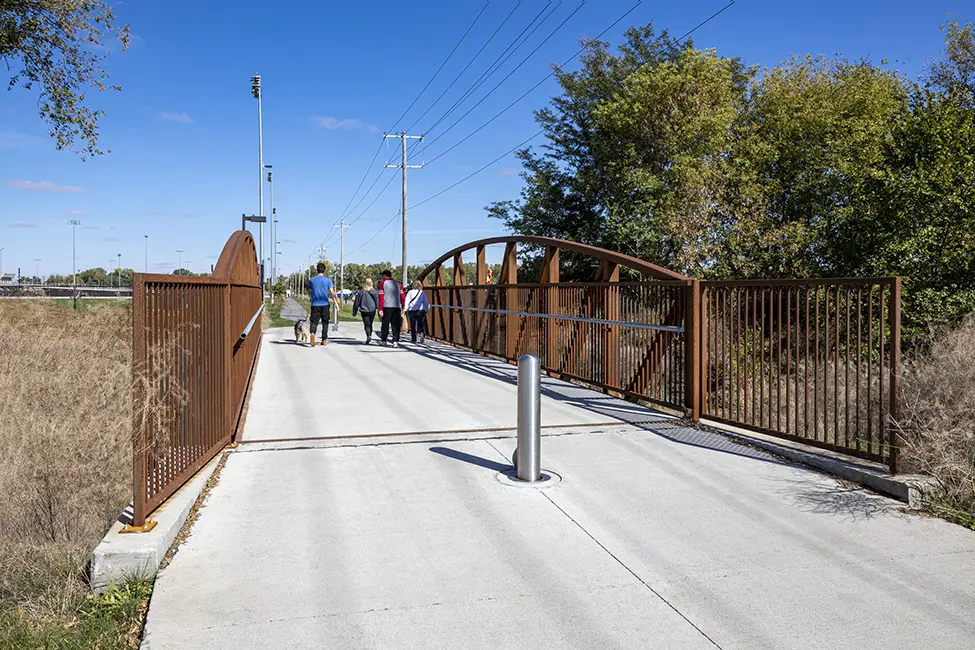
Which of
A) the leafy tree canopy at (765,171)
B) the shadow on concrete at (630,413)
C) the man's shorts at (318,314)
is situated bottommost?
the shadow on concrete at (630,413)

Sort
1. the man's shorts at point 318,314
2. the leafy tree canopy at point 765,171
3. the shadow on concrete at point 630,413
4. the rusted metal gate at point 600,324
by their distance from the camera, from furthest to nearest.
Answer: the leafy tree canopy at point 765,171
the man's shorts at point 318,314
the rusted metal gate at point 600,324
the shadow on concrete at point 630,413

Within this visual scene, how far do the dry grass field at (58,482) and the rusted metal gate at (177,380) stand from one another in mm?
543

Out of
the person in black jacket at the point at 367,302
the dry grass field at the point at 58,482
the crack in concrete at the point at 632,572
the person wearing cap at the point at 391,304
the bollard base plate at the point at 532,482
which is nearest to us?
the crack in concrete at the point at 632,572

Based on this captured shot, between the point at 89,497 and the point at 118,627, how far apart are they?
2426 mm

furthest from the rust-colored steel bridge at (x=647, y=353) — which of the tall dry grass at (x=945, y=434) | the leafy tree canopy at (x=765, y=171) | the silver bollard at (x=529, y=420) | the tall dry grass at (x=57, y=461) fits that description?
the leafy tree canopy at (x=765, y=171)

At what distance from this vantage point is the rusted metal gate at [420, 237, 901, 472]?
516 cm

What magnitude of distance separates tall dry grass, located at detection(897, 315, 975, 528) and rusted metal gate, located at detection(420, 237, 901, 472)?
0.16 metres

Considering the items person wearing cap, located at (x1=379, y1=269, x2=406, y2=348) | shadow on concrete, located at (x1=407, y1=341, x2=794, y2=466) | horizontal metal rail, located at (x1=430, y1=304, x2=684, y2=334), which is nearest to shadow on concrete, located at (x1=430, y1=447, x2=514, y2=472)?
shadow on concrete, located at (x1=407, y1=341, x2=794, y2=466)

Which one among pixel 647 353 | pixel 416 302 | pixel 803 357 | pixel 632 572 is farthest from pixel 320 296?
pixel 632 572

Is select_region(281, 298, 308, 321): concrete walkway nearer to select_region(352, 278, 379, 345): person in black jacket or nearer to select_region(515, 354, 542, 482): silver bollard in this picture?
select_region(352, 278, 379, 345): person in black jacket

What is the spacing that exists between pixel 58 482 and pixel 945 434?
6228 mm

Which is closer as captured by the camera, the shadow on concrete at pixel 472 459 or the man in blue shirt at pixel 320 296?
the shadow on concrete at pixel 472 459

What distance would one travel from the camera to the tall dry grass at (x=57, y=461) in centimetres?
370

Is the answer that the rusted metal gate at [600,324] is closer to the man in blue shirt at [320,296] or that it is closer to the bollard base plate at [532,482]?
the bollard base plate at [532,482]
